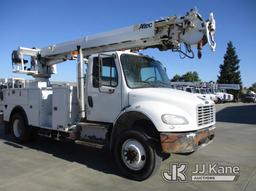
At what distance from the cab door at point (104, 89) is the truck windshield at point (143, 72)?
236 millimetres

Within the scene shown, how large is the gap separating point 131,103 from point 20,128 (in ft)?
16.2

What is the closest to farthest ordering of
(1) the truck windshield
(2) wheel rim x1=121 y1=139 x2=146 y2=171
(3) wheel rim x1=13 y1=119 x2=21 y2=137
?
(2) wheel rim x1=121 y1=139 x2=146 y2=171
(1) the truck windshield
(3) wheel rim x1=13 y1=119 x2=21 y2=137

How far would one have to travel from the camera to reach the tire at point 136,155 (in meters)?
5.77

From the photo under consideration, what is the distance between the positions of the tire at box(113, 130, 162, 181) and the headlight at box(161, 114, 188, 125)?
1.81 feet

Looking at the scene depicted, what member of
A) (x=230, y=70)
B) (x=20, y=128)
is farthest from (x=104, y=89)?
(x=230, y=70)

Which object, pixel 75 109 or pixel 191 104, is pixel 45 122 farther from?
pixel 191 104

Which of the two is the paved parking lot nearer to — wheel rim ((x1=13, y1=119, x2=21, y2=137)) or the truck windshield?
wheel rim ((x1=13, y1=119, x2=21, y2=137))

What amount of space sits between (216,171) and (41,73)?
6.64 metres

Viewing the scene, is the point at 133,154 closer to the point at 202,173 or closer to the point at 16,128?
the point at 202,173

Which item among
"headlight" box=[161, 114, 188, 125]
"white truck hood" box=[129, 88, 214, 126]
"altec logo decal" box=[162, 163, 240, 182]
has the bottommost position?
"altec logo decal" box=[162, 163, 240, 182]

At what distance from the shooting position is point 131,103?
20.9ft

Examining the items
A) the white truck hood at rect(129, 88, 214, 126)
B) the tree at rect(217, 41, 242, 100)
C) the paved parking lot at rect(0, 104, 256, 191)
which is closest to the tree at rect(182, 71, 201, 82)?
the tree at rect(217, 41, 242, 100)

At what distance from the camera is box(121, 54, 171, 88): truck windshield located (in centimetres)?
667

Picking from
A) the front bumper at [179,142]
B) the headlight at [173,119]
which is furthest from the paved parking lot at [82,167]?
the headlight at [173,119]
